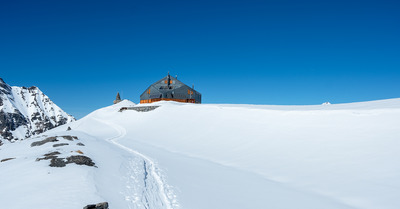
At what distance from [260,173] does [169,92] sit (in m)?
52.2

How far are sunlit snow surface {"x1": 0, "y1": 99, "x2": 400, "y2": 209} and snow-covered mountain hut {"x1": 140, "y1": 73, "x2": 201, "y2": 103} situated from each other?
43.1 metres

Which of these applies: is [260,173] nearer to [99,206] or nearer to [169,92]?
[99,206]

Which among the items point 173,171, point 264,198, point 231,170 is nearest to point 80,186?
point 173,171

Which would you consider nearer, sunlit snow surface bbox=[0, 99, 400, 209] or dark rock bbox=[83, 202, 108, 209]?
dark rock bbox=[83, 202, 108, 209]

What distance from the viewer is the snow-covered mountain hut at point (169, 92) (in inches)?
2518

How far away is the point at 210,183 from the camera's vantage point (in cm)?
1195

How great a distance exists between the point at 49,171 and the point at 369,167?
14.5 m

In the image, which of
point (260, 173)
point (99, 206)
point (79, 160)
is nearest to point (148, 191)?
point (99, 206)

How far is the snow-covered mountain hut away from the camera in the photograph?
210 feet

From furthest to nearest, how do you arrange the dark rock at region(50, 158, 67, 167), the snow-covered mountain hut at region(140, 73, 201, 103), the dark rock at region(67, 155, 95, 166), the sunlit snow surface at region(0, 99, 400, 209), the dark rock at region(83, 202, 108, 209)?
the snow-covered mountain hut at region(140, 73, 201, 103), the dark rock at region(67, 155, 95, 166), the dark rock at region(50, 158, 67, 167), the sunlit snow surface at region(0, 99, 400, 209), the dark rock at region(83, 202, 108, 209)

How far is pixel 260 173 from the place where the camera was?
13898mm

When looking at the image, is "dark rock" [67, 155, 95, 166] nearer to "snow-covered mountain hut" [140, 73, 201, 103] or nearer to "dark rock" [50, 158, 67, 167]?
"dark rock" [50, 158, 67, 167]

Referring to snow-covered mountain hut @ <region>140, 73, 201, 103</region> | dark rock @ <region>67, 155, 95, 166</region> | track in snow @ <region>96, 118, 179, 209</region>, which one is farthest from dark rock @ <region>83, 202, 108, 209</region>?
snow-covered mountain hut @ <region>140, 73, 201, 103</region>

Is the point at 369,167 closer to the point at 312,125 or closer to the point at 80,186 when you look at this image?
the point at 312,125
